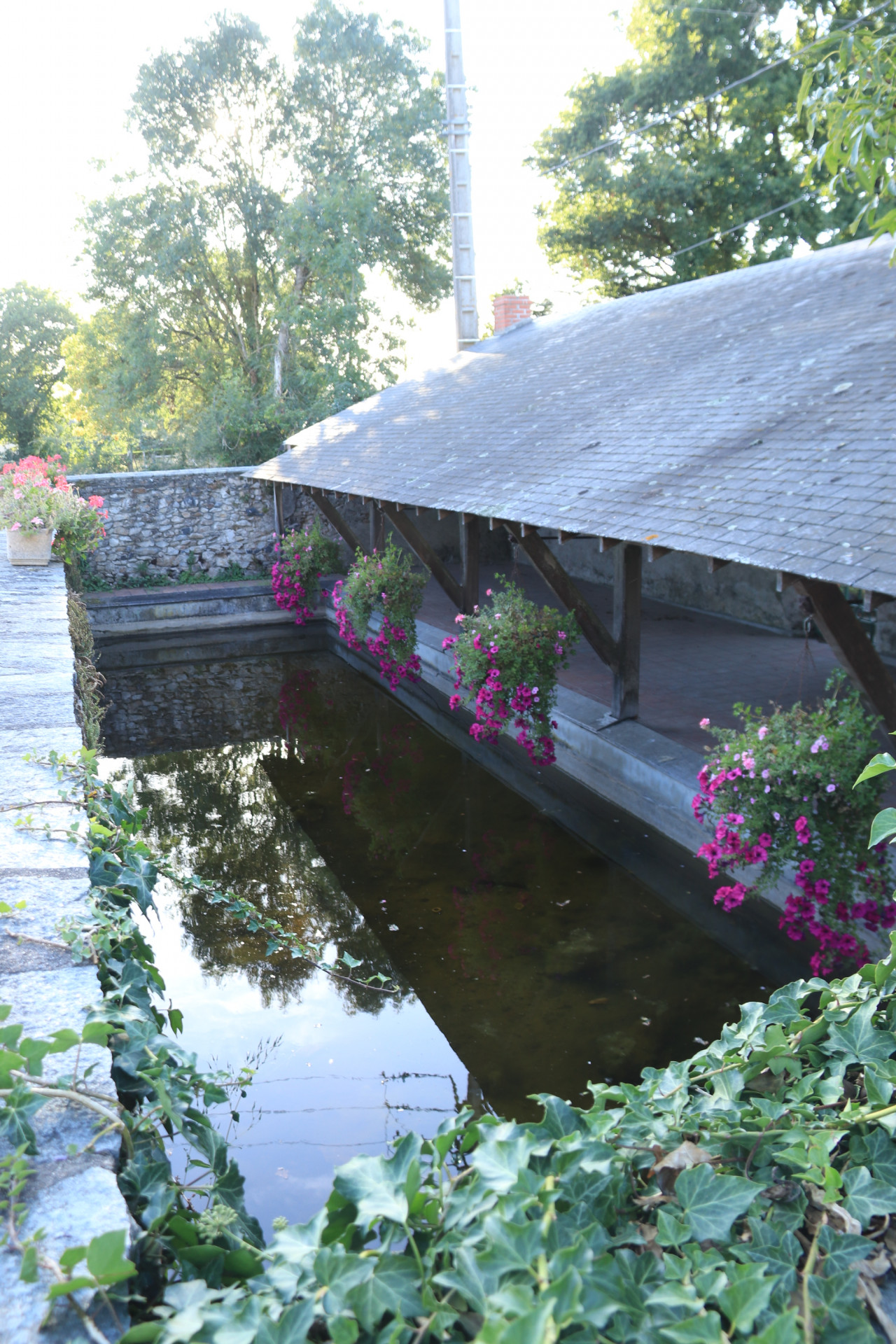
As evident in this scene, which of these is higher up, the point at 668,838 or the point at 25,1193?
the point at 25,1193

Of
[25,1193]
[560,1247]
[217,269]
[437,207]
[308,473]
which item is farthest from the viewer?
[217,269]

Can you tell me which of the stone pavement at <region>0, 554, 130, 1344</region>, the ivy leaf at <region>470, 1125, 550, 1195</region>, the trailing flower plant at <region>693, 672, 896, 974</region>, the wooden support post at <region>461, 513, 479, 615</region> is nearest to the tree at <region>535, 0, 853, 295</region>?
the wooden support post at <region>461, 513, 479, 615</region>

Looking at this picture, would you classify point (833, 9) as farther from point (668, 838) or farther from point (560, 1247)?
point (560, 1247)

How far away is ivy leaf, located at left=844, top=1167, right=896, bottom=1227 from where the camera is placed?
40.6 inches

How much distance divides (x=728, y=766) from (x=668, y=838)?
1.44 metres

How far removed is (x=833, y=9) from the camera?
1656 centimetres

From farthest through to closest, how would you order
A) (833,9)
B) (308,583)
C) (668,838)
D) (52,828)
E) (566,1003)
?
(833,9)
(308,583)
(668,838)
(566,1003)
(52,828)

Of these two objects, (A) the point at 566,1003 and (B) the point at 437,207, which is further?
(B) the point at 437,207

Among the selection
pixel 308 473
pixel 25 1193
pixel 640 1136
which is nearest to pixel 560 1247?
pixel 640 1136

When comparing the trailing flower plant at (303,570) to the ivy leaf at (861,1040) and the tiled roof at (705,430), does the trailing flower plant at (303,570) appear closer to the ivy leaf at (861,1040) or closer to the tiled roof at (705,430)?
the tiled roof at (705,430)

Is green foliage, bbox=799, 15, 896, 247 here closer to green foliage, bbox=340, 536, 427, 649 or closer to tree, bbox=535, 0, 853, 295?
green foliage, bbox=340, 536, 427, 649

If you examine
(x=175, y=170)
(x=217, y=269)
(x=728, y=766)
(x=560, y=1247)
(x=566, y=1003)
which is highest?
(x=175, y=170)

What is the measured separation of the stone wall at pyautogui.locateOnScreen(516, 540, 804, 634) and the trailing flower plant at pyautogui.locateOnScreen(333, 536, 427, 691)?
5.21ft

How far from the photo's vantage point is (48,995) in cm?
161
